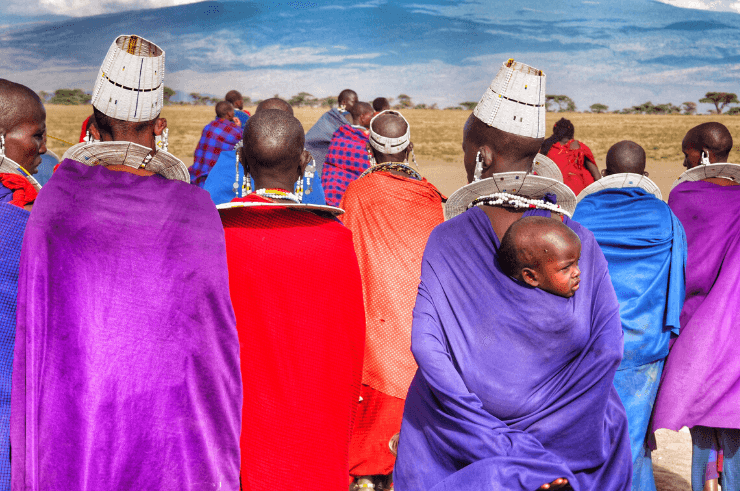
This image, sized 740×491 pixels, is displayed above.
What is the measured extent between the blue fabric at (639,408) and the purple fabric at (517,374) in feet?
5.08

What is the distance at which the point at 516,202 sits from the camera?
2.50 m

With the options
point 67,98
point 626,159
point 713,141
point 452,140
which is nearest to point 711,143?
point 713,141

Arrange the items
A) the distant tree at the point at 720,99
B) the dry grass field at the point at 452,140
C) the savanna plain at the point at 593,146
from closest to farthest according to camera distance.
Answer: the savanna plain at the point at 593,146 < the dry grass field at the point at 452,140 < the distant tree at the point at 720,99

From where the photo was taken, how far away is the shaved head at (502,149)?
2.70 m

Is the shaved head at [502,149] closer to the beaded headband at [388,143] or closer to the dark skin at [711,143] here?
the beaded headband at [388,143]

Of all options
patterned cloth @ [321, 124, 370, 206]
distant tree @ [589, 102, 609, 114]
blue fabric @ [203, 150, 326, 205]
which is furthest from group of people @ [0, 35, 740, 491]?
distant tree @ [589, 102, 609, 114]

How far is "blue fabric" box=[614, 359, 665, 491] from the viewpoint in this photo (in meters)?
3.83

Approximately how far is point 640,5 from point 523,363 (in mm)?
111701

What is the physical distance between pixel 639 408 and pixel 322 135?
17.8 feet

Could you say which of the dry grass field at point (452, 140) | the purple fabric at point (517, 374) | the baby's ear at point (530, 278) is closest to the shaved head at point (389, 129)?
the purple fabric at point (517, 374)

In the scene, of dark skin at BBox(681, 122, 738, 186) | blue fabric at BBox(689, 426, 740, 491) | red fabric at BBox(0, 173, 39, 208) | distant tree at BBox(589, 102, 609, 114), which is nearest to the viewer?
red fabric at BBox(0, 173, 39, 208)

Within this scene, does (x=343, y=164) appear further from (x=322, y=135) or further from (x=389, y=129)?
(x=389, y=129)

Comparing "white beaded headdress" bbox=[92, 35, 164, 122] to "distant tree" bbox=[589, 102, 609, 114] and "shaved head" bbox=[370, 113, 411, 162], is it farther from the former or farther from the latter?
"distant tree" bbox=[589, 102, 609, 114]

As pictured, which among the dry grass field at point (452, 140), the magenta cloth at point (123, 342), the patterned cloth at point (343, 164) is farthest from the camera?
the dry grass field at point (452, 140)
